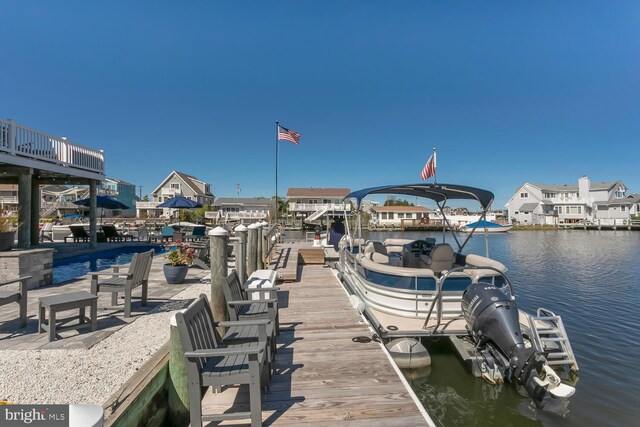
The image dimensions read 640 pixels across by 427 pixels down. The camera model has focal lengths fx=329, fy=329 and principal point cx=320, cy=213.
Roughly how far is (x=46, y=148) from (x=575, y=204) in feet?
253

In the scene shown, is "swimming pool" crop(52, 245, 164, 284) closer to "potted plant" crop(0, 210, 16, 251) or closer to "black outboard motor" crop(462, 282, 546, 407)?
"potted plant" crop(0, 210, 16, 251)

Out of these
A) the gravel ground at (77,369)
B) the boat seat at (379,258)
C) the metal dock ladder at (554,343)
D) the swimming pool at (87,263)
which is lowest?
the metal dock ladder at (554,343)

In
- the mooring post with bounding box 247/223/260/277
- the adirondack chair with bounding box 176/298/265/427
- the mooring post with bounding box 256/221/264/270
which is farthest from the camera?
the mooring post with bounding box 256/221/264/270

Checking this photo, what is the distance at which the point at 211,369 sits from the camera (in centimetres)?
277

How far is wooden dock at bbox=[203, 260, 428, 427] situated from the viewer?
2984mm

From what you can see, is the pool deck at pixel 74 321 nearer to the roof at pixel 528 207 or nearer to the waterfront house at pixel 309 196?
the waterfront house at pixel 309 196

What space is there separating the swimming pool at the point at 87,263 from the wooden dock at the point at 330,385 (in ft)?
23.0

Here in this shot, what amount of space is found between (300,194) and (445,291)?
56506mm

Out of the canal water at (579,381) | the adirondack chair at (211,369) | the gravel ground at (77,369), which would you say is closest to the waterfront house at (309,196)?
the canal water at (579,381)

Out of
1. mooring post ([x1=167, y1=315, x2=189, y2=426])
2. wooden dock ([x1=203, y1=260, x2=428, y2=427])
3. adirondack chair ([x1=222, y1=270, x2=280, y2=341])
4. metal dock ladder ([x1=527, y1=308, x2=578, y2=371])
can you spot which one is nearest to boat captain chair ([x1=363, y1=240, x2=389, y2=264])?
wooden dock ([x1=203, y1=260, x2=428, y2=427])

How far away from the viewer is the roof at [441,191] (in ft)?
22.6

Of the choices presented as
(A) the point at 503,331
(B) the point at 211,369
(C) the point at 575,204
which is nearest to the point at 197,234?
(B) the point at 211,369

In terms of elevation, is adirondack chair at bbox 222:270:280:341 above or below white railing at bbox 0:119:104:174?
below

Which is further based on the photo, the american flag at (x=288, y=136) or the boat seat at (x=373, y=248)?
the american flag at (x=288, y=136)
